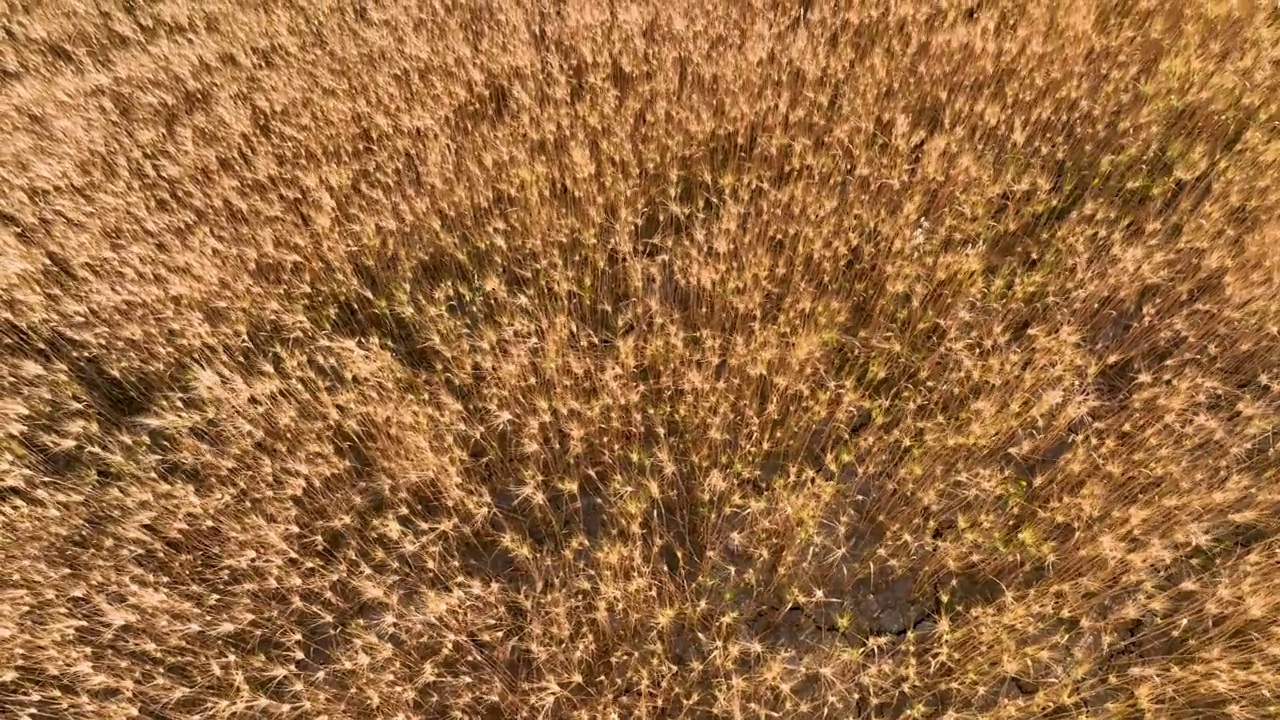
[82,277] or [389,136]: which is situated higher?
[389,136]

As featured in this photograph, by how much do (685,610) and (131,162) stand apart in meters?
2.85

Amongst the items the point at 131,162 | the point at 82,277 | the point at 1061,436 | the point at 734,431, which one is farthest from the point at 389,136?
the point at 1061,436

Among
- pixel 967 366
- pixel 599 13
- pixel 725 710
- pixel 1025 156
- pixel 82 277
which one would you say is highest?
pixel 599 13

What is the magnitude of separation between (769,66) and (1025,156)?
110 centimetres

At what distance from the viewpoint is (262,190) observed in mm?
2764

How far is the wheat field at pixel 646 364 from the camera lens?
1969 mm

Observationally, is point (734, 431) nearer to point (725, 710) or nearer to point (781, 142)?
point (725, 710)

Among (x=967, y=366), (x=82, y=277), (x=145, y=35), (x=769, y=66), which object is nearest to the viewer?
(x=967, y=366)

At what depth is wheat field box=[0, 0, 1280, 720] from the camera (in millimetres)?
1969

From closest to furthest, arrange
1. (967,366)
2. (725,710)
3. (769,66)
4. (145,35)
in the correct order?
(725,710), (967,366), (769,66), (145,35)

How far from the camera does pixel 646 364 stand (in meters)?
2.43

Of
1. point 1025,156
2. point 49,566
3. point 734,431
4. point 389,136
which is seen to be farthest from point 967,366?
point 49,566

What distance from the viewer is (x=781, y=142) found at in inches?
108

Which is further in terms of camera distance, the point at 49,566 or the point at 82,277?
the point at 82,277
